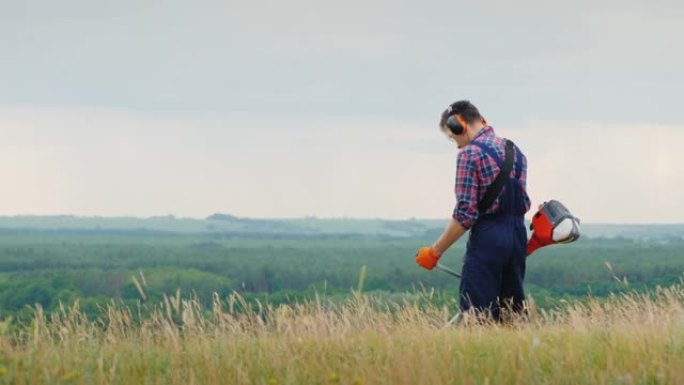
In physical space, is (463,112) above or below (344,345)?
above

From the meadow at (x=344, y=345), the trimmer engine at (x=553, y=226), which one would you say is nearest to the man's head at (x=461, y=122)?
the trimmer engine at (x=553, y=226)

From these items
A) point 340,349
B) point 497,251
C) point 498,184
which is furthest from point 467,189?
point 340,349

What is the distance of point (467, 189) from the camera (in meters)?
9.12

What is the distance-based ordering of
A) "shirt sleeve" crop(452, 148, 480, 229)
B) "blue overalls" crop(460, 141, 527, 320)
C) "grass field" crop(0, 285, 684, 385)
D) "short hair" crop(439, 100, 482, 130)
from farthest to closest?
"blue overalls" crop(460, 141, 527, 320) → "short hair" crop(439, 100, 482, 130) → "shirt sleeve" crop(452, 148, 480, 229) → "grass field" crop(0, 285, 684, 385)

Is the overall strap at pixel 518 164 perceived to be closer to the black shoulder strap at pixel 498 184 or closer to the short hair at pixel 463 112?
the black shoulder strap at pixel 498 184

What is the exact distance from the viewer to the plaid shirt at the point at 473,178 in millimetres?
9102

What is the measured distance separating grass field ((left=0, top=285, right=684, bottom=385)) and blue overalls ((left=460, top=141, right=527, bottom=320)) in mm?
257

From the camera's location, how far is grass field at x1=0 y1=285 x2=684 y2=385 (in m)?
6.81

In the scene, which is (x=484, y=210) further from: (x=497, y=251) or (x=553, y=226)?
(x=553, y=226)

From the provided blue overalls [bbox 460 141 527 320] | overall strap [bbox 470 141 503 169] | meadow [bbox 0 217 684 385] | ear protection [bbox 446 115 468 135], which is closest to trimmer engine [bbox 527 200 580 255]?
blue overalls [bbox 460 141 527 320]

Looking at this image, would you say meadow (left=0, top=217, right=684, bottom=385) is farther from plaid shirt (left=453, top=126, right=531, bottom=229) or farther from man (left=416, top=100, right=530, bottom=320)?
plaid shirt (left=453, top=126, right=531, bottom=229)

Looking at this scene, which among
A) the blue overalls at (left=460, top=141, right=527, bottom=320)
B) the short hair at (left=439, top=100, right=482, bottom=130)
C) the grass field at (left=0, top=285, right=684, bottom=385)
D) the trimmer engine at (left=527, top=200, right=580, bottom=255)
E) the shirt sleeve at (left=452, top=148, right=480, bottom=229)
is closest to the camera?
the grass field at (left=0, top=285, right=684, bottom=385)

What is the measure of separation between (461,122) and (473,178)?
391mm

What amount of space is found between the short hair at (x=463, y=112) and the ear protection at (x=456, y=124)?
0.04m
